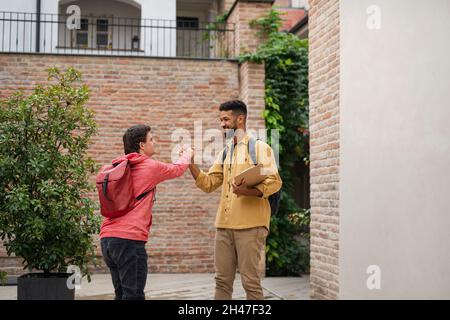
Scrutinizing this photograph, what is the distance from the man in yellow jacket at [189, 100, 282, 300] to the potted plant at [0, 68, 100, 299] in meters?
1.80

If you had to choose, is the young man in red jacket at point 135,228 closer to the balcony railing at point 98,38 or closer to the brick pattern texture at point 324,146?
the brick pattern texture at point 324,146

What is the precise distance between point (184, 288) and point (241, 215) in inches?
164

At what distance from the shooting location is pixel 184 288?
26.1 ft

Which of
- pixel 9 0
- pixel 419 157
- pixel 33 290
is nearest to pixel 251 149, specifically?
pixel 419 157

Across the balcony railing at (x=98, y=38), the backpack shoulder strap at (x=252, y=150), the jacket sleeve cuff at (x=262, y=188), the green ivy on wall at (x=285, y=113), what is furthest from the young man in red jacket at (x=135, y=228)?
Answer: the balcony railing at (x=98, y=38)

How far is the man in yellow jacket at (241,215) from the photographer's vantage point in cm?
401

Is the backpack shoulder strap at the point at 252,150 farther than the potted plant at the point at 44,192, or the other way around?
the potted plant at the point at 44,192

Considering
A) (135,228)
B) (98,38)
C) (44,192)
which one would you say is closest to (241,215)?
(135,228)

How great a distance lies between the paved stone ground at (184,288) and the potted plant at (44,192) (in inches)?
73.4

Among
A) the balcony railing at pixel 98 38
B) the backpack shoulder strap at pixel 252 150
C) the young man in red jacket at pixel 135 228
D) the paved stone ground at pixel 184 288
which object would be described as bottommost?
the paved stone ground at pixel 184 288

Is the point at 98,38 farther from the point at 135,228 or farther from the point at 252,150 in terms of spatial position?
the point at 135,228

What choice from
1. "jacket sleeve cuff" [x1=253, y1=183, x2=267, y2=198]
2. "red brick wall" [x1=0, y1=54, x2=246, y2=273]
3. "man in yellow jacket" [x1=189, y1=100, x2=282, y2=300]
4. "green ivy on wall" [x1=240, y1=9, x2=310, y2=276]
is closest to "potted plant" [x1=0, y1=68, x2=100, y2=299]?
"man in yellow jacket" [x1=189, y1=100, x2=282, y2=300]
